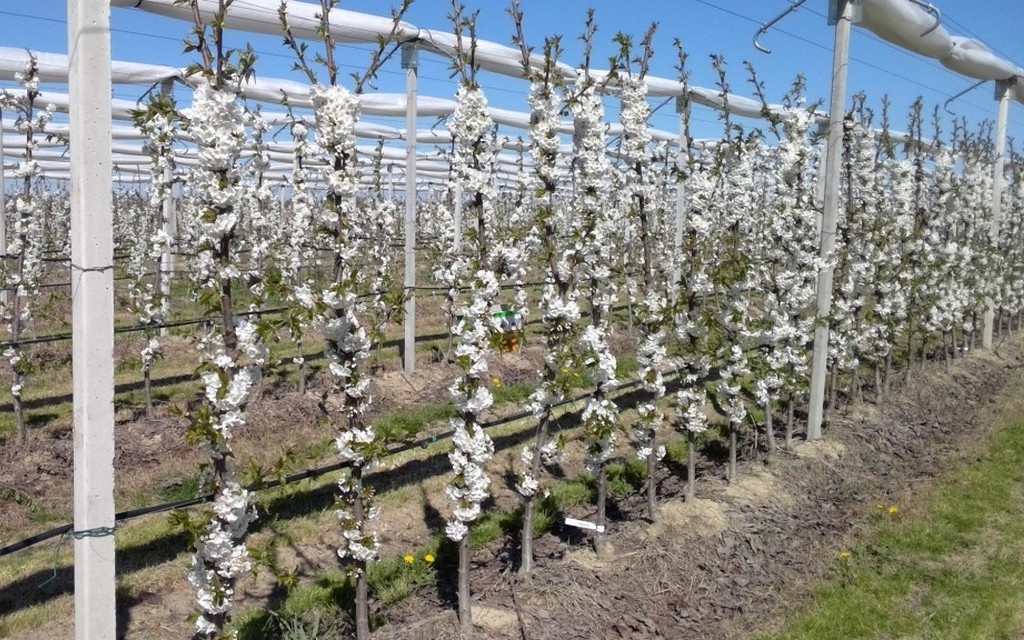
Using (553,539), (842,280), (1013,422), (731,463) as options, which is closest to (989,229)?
(1013,422)

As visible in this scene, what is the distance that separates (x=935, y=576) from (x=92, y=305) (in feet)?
18.3

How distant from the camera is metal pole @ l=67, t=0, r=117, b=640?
2.89 meters

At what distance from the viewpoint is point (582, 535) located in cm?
559

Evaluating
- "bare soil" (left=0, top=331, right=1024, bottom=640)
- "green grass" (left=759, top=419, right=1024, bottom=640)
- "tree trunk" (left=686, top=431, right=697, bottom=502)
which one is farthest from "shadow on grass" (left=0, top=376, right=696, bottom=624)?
"green grass" (left=759, top=419, right=1024, bottom=640)

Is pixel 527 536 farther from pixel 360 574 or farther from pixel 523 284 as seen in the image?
pixel 523 284

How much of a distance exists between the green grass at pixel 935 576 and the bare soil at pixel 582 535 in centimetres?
22

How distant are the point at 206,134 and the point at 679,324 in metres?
3.78

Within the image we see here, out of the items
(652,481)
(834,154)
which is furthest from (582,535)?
(834,154)

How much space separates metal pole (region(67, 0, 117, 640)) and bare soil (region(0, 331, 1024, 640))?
100 centimetres

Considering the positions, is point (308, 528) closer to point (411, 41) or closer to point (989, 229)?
point (411, 41)

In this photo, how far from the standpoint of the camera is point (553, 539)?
5496 millimetres

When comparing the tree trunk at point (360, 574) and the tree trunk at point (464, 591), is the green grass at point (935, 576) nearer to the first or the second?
the tree trunk at point (464, 591)

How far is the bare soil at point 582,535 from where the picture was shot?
4484 millimetres

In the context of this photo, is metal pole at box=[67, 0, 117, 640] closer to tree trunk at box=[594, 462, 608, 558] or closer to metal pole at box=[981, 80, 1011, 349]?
tree trunk at box=[594, 462, 608, 558]
